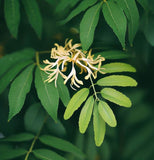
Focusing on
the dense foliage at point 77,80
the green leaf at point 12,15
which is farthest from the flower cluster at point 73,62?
the green leaf at point 12,15

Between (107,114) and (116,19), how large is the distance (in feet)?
0.84

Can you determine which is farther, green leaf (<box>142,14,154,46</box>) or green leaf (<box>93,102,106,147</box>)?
green leaf (<box>142,14,154,46</box>)

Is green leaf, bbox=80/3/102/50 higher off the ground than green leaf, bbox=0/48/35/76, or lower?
higher

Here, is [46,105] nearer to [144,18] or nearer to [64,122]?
[64,122]

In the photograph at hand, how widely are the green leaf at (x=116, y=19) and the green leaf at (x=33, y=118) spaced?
0.42 m

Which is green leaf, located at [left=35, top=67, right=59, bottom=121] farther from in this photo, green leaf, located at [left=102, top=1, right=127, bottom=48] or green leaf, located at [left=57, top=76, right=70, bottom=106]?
green leaf, located at [left=102, top=1, right=127, bottom=48]

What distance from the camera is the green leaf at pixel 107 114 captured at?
0.71 metres

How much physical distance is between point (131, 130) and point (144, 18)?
1.84ft

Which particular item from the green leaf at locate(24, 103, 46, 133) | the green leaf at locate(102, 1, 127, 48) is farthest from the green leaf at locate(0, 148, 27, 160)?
the green leaf at locate(102, 1, 127, 48)

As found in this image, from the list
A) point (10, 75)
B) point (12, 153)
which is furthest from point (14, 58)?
point (12, 153)

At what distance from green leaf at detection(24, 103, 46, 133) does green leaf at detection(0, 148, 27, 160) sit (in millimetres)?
109

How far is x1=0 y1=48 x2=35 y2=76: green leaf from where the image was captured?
3.28ft

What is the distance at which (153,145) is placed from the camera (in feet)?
4.19

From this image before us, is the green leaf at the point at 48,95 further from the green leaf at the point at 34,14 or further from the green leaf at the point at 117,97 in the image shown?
the green leaf at the point at 34,14
